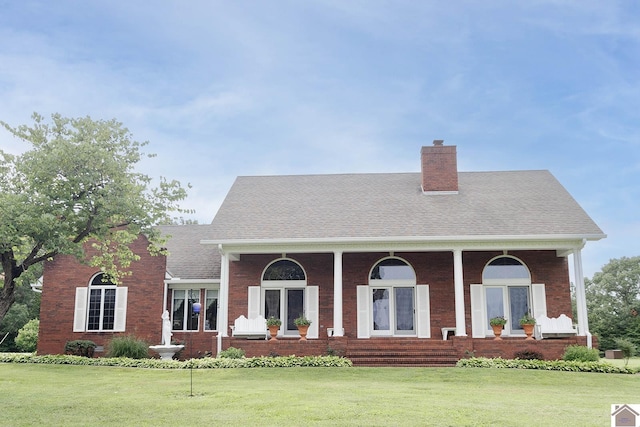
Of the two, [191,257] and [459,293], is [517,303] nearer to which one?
[459,293]

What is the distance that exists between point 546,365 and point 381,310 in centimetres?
577

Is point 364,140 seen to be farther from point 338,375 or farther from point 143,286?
point 338,375

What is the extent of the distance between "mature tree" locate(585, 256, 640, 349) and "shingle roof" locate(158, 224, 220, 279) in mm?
23808

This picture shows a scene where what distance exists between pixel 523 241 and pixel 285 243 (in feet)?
24.0

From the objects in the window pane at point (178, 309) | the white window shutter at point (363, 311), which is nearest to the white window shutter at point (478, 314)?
the white window shutter at point (363, 311)

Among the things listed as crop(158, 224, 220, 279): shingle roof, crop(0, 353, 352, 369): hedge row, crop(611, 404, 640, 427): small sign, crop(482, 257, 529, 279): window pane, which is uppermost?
crop(158, 224, 220, 279): shingle roof

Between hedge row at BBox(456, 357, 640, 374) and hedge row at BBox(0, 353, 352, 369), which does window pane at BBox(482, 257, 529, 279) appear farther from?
hedge row at BBox(0, 353, 352, 369)

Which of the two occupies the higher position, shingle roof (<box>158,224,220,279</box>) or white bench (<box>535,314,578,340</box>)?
shingle roof (<box>158,224,220,279</box>)

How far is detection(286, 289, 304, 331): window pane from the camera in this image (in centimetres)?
2023

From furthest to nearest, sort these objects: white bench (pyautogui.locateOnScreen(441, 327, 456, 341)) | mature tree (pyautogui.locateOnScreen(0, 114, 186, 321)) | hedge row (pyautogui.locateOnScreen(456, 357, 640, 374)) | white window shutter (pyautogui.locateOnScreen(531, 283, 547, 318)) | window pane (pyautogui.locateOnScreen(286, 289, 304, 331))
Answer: window pane (pyautogui.locateOnScreen(286, 289, 304, 331)) → white window shutter (pyautogui.locateOnScreen(531, 283, 547, 318)) → white bench (pyautogui.locateOnScreen(441, 327, 456, 341)) → hedge row (pyautogui.locateOnScreen(456, 357, 640, 374)) → mature tree (pyautogui.locateOnScreen(0, 114, 186, 321))

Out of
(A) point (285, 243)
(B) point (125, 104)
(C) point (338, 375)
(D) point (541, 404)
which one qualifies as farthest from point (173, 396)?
(B) point (125, 104)

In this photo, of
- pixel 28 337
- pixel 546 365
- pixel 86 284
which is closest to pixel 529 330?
pixel 546 365

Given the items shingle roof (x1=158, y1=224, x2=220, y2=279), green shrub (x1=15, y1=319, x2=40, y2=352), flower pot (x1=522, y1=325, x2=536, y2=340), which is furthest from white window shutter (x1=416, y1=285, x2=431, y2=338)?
green shrub (x1=15, y1=319, x2=40, y2=352)

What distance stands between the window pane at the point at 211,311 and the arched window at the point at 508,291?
9.41m
